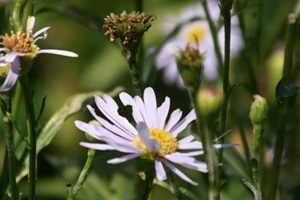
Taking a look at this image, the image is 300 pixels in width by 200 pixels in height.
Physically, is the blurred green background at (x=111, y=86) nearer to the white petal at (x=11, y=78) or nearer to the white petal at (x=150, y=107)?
the white petal at (x=150, y=107)

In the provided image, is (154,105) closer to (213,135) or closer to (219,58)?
(213,135)

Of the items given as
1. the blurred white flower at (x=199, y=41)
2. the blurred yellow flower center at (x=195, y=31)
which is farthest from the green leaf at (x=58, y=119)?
the blurred yellow flower center at (x=195, y=31)

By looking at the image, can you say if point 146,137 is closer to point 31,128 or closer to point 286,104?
point 31,128

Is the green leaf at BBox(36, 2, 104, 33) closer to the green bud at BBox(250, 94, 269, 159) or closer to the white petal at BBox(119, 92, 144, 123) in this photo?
the white petal at BBox(119, 92, 144, 123)

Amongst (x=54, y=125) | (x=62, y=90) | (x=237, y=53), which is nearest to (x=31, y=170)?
(x=54, y=125)

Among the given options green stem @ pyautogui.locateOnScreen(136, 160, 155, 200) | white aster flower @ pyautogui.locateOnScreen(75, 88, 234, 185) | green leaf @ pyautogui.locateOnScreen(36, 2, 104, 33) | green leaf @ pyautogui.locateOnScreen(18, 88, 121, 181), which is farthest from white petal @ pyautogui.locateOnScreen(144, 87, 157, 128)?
green leaf @ pyautogui.locateOnScreen(36, 2, 104, 33)
